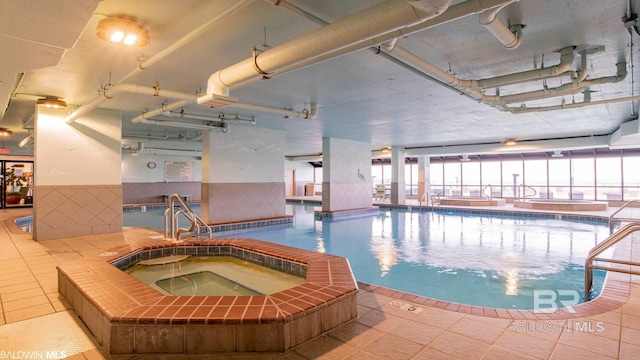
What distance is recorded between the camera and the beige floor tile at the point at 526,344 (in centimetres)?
200

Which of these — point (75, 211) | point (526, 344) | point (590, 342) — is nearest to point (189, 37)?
point (526, 344)

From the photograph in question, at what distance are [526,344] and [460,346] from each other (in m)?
0.44

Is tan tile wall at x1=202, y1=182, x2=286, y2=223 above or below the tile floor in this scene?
above

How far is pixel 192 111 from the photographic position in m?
6.71

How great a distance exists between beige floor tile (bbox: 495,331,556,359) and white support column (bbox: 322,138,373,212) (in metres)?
8.69

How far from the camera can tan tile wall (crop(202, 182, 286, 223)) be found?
26.3 feet

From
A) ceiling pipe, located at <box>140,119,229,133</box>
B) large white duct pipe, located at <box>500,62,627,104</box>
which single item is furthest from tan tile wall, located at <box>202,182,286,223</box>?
large white duct pipe, located at <box>500,62,627,104</box>

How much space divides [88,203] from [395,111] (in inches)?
249

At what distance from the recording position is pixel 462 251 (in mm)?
6051

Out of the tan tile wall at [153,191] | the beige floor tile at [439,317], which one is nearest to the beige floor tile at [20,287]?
the beige floor tile at [439,317]

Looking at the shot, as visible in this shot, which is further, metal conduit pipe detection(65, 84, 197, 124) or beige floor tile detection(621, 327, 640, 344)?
metal conduit pipe detection(65, 84, 197, 124)

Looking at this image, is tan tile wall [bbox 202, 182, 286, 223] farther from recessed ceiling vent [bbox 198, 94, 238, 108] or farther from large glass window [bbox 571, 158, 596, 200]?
large glass window [bbox 571, 158, 596, 200]

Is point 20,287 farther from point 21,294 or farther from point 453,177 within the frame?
point 453,177

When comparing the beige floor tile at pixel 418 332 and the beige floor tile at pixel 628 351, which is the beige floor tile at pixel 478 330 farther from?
the beige floor tile at pixel 628 351
